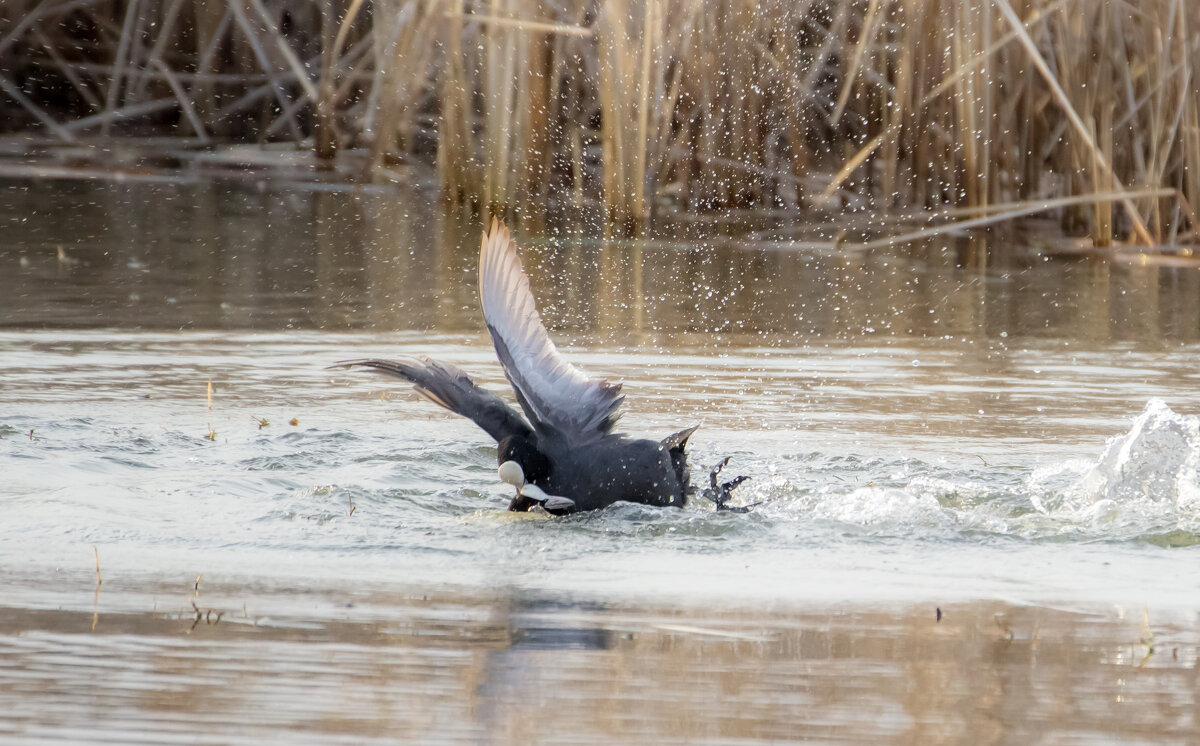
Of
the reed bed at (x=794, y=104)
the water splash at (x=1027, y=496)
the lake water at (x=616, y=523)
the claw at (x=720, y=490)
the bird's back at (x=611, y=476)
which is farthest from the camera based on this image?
the reed bed at (x=794, y=104)

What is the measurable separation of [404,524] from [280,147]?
9487 mm

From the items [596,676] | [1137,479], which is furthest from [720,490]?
[596,676]

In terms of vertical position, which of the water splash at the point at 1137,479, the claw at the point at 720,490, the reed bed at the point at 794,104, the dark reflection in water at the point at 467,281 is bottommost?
the claw at the point at 720,490

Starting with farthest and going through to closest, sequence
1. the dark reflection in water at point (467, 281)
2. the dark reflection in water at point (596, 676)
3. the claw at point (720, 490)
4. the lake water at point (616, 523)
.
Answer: the dark reflection in water at point (467, 281), the claw at point (720, 490), the lake water at point (616, 523), the dark reflection in water at point (596, 676)

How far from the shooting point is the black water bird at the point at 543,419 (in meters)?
4.61

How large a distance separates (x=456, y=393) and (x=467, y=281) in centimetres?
461

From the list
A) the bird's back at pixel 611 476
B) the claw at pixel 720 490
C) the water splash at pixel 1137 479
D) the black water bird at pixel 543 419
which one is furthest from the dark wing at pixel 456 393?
the water splash at pixel 1137 479

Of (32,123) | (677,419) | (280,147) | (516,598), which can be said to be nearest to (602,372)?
(677,419)

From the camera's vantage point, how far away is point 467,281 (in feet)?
30.4

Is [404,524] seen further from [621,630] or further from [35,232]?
[35,232]

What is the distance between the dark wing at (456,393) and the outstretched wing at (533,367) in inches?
2.3

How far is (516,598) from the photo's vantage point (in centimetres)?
353

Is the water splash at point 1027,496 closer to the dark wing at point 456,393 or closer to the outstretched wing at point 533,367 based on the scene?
the outstretched wing at point 533,367

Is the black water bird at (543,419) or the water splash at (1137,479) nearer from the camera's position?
the water splash at (1137,479)
